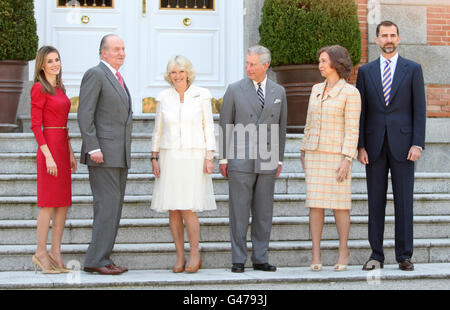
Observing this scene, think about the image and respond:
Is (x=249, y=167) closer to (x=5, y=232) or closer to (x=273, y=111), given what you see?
(x=273, y=111)

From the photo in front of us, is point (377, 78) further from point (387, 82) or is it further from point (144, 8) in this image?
point (144, 8)

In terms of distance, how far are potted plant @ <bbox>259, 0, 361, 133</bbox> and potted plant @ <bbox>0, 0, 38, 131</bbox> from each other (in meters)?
2.30

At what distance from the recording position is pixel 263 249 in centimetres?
595

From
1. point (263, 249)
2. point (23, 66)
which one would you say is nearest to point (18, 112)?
point (23, 66)

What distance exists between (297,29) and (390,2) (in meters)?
1.46

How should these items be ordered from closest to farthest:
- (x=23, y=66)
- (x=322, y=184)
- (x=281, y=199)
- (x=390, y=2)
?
(x=322, y=184), (x=281, y=199), (x=23, y=66), (x=390, y=2)

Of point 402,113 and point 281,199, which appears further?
point 281,199

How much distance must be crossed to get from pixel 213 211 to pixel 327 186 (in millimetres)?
1141

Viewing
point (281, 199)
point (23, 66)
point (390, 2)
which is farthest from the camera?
point (390, 2)

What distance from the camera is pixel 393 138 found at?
5996 mm

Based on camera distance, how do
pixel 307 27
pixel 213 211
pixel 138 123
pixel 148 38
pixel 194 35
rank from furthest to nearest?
1. pixel 194 35
2. pixel 148 38
3. pixel 138 123
4. pixel 307 27
5. pixel 213 211

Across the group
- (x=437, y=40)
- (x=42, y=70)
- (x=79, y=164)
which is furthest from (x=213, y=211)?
(x=437, y=40)

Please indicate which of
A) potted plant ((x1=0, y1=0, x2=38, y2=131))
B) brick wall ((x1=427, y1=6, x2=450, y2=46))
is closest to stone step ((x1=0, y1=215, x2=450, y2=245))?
potted plant ((x1=0, y1=0, x2=38, y2=131))

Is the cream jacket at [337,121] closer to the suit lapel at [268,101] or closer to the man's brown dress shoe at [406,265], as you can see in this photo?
the suit lapel at [268,101]
